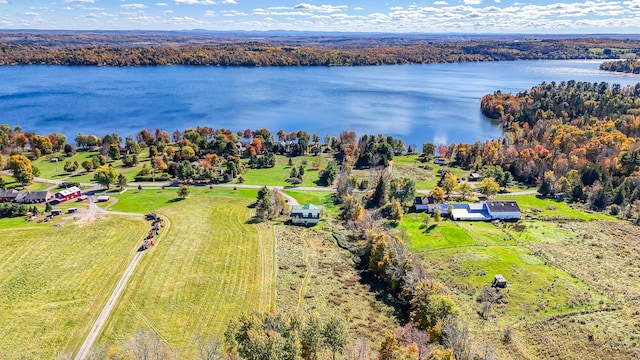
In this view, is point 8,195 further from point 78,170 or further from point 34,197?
point 78,170

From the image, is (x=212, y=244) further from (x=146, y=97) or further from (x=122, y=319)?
(x=146, y=97)

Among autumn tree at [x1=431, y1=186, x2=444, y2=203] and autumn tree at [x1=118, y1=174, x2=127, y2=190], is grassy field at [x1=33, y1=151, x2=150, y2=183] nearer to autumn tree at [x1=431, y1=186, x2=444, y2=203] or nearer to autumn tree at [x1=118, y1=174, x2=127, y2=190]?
autumn tree at [x1=118, y1=174, x2=127, y2=190]

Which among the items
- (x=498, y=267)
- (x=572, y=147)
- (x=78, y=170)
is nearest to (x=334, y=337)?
(x=498, y=267)

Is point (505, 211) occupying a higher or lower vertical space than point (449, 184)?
lower

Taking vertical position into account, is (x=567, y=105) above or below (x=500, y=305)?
above

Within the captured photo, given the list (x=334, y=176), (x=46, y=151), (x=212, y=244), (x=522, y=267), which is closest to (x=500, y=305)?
(x=522, y=267)

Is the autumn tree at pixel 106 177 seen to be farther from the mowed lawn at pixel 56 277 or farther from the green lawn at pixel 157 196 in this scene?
the mowed lawn at pixel 56 277

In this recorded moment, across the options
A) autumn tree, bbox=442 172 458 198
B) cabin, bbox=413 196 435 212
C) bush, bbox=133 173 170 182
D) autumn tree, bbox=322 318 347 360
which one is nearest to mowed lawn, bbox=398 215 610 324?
cabin, bbox=413 196 435 212
